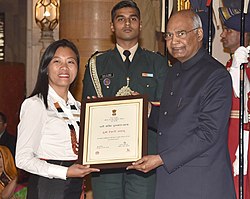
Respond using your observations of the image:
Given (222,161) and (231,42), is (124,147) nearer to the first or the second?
(222,161)

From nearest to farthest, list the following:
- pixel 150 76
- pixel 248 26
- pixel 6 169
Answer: pixel 150 76, pixel 248 26, pixel 6 169

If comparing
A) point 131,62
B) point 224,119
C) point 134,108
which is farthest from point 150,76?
point 224,119

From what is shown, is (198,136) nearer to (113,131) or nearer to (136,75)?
(113,131)

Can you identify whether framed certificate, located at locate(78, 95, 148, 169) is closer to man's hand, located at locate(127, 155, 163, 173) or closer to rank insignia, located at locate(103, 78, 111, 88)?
man's hand, located at locate(127, 155, 163, 173)

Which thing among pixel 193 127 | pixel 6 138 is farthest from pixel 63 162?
pixel 6 138

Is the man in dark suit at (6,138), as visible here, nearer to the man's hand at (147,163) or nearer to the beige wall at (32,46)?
the beige wall at (32,46)

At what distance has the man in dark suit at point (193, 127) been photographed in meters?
3.48

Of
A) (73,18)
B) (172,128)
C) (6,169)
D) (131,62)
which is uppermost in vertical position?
(73,18)

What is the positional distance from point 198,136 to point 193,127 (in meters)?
0.06

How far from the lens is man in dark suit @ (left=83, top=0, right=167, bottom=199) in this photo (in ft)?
13.7

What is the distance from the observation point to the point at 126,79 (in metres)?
4.23

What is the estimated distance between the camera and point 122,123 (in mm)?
3699

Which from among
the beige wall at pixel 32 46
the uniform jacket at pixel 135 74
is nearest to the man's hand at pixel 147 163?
the uniform jacket at pixel 135 74

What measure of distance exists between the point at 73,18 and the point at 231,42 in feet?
5.19
